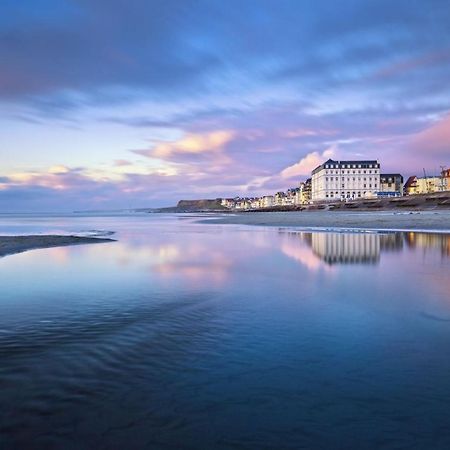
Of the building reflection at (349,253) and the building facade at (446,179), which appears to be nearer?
the building reflection at (349,253)

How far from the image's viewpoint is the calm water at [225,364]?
4070mm

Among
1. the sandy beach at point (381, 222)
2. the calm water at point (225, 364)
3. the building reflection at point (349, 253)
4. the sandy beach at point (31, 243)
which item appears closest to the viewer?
the calm water at point (225, 364)

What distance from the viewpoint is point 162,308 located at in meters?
9.16

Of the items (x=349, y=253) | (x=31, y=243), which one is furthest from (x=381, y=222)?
(x=31, y=243)

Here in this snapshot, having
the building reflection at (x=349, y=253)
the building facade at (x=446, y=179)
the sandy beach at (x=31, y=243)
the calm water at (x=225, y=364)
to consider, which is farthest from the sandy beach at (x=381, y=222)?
the building facade at (x=446, y=179)

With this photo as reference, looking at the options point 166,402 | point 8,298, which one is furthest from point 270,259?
point 166,402

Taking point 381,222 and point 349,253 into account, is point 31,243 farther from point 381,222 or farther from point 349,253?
point 381,222

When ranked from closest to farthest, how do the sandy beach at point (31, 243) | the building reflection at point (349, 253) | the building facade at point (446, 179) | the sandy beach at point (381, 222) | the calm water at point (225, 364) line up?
Answer: the calm water at point (225, 364)
the building reflection at point (349, 253)
the sandy beach at point (31, 243)
the sandy beach at point (381, 222)
the building facade at point (446, 179)

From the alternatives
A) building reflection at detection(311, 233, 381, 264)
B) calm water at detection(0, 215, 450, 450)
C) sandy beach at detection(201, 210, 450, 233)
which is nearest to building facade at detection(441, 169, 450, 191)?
sandy beach at detection(201, 210, 450, 233)

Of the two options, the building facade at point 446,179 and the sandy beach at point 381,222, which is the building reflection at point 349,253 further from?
the building facade at point 446,179

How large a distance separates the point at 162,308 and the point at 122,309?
94 centimetres

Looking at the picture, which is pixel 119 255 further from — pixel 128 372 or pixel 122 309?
pixel 128 372

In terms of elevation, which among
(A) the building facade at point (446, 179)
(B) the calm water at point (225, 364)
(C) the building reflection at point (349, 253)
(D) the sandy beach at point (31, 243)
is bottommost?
(B) the calm water at point (225, 364)

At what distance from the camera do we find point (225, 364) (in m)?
5.77
